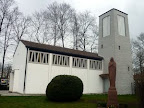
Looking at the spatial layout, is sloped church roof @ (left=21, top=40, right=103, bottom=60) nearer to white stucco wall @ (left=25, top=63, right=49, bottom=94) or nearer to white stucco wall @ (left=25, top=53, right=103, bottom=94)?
white stucco wall @ (left=25, top=53, right=103, bottom=94)

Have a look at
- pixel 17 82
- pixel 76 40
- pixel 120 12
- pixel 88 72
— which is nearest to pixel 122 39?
pixel 120 12

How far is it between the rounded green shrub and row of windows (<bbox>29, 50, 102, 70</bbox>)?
7.56m

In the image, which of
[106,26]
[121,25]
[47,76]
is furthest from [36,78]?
[121,25]

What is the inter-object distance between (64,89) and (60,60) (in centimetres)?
930

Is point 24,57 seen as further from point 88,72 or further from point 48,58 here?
point 88,72

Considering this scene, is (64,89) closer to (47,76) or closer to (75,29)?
(47,76)

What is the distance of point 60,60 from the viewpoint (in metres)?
21.3

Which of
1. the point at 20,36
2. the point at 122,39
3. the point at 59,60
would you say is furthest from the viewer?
the point at 20,36

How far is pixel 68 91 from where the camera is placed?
1238 centimetres

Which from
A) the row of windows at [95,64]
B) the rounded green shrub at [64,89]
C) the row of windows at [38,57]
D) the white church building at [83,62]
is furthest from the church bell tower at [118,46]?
the rounded green shrub at [64,89]

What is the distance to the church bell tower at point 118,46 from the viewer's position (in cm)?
2432

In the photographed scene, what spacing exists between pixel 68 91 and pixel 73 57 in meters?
10.5

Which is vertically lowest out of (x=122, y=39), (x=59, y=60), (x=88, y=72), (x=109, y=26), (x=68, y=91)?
(x=68, y=91)

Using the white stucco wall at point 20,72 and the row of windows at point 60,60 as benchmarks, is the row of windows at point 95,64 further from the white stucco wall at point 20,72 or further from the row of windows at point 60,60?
the white stucco wall at point 20,72
